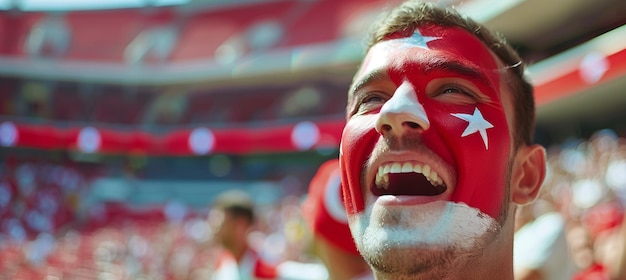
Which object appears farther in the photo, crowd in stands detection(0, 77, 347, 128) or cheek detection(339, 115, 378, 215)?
crowd in stands detection(0, 77, 347, 128)

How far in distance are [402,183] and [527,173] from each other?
11.0 inches

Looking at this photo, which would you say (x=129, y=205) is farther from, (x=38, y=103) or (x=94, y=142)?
(x=38, y=103)

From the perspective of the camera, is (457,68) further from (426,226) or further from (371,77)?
(426,226)

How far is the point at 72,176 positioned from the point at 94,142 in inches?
59.3

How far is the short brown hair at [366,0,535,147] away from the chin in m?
0.22

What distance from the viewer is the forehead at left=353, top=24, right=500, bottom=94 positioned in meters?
1.02

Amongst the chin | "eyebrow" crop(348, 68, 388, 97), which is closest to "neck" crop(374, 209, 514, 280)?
the chin

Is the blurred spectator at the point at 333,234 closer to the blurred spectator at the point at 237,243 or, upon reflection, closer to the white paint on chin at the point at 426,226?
the white paint on chin at the point at 426,226

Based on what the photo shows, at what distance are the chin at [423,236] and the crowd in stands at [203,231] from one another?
0.58 m

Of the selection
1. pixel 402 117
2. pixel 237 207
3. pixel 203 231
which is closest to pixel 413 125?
pixel 402 117

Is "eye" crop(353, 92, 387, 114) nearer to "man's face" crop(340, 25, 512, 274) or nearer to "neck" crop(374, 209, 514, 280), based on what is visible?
"man's face" crop(340, 25, 512, 274)

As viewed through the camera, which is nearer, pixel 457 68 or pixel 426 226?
pixel 426 226

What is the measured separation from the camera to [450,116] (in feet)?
3.22

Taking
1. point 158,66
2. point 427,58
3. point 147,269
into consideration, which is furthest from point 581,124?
point 158,66
